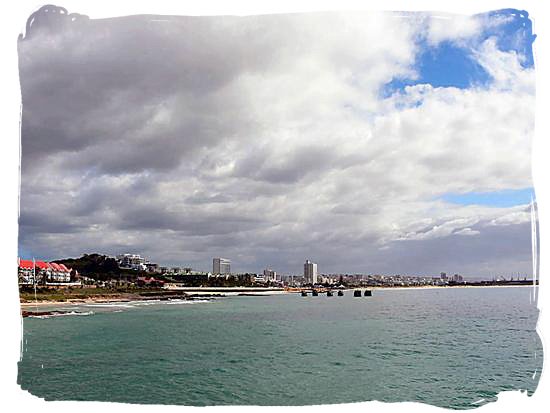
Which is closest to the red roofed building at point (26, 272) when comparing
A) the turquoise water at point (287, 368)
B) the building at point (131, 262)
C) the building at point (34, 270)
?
the building at point (34, 270)

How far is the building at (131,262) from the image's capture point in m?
4.33

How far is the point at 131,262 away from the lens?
15.4 feet

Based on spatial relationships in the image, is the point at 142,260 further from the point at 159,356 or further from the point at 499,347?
the point at 499,347

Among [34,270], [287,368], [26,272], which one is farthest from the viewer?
[287,368]

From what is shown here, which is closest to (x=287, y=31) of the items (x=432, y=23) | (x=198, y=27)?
(x=198, y=27)

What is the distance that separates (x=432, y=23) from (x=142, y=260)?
3.23 meters

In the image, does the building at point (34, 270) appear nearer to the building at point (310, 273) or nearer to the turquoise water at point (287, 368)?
the turquoise water at point (287, 368)

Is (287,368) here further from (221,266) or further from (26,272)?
(26,272)

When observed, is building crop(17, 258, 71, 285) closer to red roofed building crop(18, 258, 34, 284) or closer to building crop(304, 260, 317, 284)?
red roofed building crop(18, 258, 34, 284)

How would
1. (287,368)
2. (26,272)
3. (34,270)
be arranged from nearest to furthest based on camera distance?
(26,272), (34,270), (287,368)

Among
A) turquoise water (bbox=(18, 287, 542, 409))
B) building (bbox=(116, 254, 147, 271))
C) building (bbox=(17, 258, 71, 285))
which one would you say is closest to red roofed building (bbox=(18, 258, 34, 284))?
building (bbox=(17, 258, 71, 285))

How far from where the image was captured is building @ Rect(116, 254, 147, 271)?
433cm

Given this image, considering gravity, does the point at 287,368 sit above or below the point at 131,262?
below

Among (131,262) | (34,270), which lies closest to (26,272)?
(34,270)
